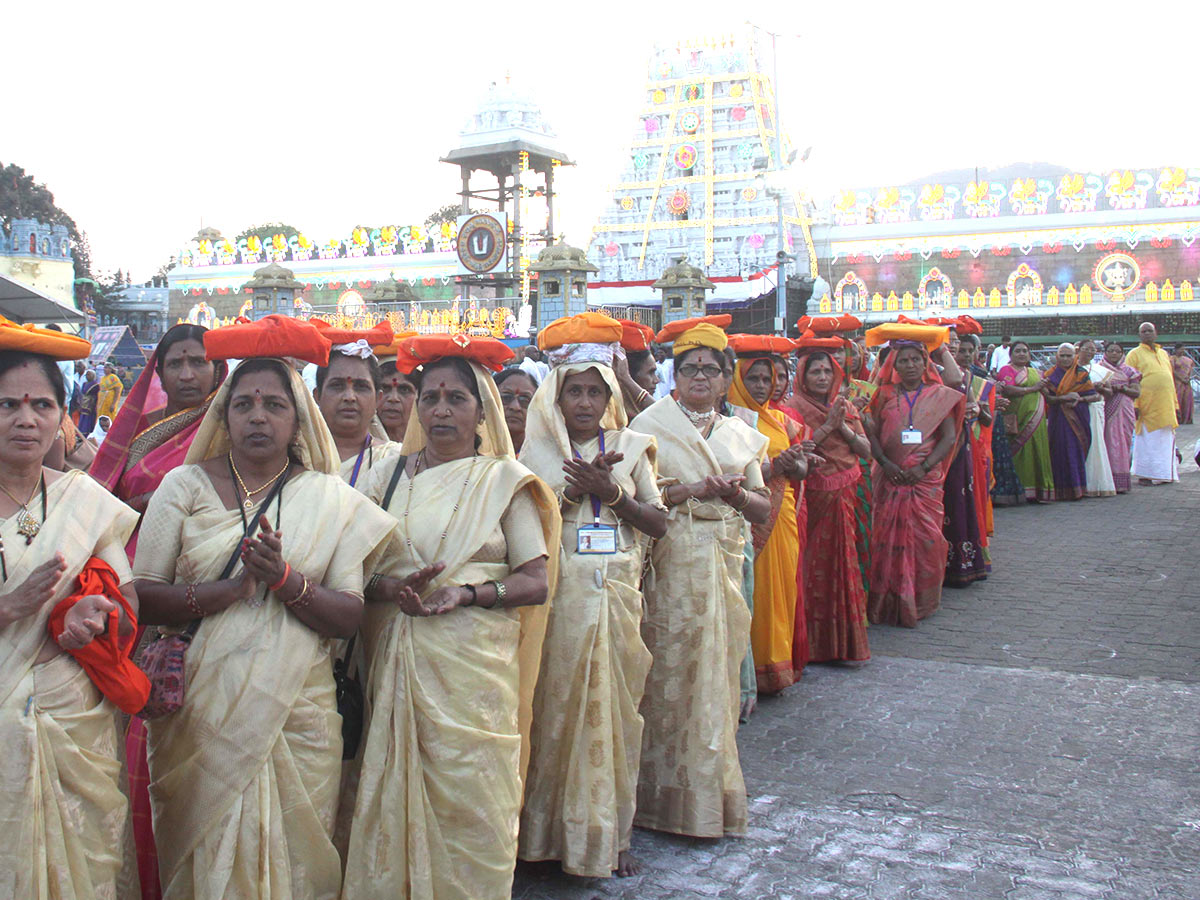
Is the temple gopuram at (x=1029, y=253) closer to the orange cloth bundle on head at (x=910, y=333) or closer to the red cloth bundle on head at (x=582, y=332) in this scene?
the orange cloth bundle on head at (x=910, y=333)

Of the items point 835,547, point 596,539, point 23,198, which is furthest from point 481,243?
point 596,539

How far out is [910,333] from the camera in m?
6.77

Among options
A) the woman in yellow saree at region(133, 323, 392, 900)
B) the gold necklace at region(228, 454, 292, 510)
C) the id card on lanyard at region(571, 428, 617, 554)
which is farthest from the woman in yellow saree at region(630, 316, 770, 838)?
the gold necklace at region(228, 454, 292, 510)

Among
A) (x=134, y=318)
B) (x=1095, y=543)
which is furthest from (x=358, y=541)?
(x=134, y=318)

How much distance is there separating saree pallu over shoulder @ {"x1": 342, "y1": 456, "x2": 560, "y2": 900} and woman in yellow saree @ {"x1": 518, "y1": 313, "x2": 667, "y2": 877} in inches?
17.5

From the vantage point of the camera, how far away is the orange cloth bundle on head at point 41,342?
226cm

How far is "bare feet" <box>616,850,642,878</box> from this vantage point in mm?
3422

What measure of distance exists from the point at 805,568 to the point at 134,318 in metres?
49.9

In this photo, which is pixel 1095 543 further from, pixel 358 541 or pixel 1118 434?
pixel 358 541

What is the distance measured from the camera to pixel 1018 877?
3.40m

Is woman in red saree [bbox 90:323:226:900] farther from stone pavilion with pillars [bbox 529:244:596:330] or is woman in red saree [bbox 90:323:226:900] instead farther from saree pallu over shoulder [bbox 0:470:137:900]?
stone pavilion with pillars [bbox 529:244:596:330]

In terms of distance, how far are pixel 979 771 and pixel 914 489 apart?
9.36ft

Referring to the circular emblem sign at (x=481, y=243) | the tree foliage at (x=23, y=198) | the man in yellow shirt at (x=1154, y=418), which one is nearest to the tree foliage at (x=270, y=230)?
the tree foliage at (x=23, y=198)

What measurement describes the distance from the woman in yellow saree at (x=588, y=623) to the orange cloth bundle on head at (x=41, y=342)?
146 cm
